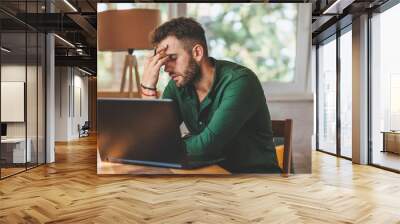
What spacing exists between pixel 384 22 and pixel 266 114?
3.27 meters

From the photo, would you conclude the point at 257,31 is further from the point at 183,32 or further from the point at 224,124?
the point at 224,124

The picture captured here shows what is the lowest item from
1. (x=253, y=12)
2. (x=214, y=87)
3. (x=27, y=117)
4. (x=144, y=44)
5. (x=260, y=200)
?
(x=260, y=200)

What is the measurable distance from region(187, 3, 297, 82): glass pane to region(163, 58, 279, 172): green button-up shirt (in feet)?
1.38

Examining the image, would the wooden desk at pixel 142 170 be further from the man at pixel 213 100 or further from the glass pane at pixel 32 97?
the glass pane at pixel 32 97

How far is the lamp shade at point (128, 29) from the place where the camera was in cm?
687

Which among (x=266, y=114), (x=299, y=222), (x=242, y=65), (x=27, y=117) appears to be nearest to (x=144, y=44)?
(x=242, y=65)

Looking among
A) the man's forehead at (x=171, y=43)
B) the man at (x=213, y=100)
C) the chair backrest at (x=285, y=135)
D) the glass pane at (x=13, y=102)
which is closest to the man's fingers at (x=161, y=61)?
the man at (x=213, y=100)

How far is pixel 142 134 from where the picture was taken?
6.79 m

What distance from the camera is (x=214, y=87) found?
6.75 metres

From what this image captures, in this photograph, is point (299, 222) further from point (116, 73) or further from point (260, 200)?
point (116, 73)

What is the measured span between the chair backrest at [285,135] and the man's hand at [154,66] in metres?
2.12

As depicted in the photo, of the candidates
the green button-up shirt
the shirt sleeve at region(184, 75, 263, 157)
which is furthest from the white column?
the shirt sleeve at region(184, 75, 263, 157)

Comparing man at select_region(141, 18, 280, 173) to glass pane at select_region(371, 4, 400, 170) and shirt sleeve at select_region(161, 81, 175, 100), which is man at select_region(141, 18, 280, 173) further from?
glass pane at select_region(371, 4, 400, 170)

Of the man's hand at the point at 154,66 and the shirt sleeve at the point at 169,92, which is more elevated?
the man's hand at the point at 154,66
